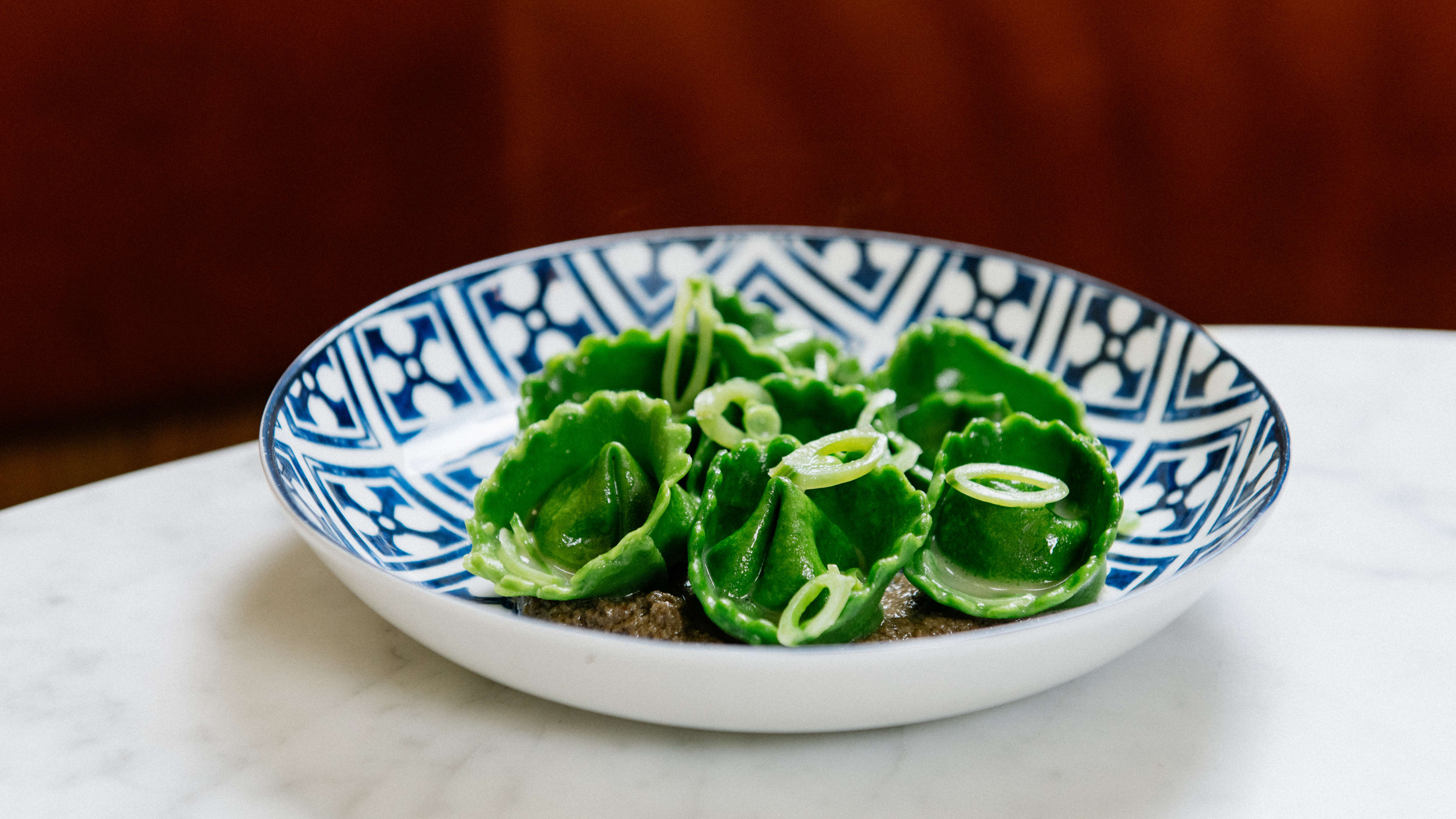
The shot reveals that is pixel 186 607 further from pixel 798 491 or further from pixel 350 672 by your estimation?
pixel 798 491

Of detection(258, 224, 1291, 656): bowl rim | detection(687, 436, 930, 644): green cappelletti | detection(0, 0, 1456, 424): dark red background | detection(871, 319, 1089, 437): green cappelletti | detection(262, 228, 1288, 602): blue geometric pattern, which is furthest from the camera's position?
detection(0, 0, 1456, 424): dark red background

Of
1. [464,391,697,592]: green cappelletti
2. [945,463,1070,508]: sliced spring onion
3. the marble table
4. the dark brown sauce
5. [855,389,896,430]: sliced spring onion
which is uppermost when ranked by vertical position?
[855,389,896,430]: sliced spring onion

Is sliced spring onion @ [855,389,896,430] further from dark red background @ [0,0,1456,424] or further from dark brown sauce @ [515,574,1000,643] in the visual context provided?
dark red background @ [0,0,1456,424]

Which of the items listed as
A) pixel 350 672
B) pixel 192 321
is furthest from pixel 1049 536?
pixel 192 321

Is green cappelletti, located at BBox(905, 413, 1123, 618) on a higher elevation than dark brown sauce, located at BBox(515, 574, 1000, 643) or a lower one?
higher

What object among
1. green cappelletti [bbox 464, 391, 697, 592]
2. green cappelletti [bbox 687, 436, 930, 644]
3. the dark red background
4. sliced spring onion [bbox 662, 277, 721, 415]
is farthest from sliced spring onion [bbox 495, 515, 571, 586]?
the dark red background

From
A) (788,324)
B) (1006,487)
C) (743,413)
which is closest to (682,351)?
(743,413)

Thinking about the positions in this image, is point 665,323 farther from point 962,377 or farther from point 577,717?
point 577,717
